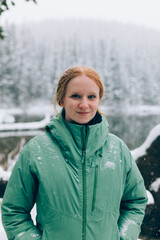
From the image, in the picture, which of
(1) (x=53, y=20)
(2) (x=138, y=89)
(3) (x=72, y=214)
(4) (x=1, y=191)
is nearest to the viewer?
(3) (x=72, y=214)

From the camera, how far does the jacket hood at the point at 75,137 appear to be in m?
1.68

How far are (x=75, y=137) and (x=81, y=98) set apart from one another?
0.27m

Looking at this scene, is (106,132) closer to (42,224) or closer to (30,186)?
(30,186)

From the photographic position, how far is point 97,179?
1.65 metres

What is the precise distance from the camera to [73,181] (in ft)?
5.30

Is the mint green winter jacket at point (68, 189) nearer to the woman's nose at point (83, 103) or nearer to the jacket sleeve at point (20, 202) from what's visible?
the jacket sleeve at point (20, 202)

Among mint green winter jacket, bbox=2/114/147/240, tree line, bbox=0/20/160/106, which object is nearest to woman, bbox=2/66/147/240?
mint green winter jacket, bbox=2/114/147/240

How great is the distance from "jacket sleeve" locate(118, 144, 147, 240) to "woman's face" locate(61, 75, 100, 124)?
442 millimetres

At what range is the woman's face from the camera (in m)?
1.71

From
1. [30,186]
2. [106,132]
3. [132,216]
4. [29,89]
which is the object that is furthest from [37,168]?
[29,89]

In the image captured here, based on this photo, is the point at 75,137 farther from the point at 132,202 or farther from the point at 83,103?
the point at 132,202

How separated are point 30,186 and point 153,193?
13.0 ft

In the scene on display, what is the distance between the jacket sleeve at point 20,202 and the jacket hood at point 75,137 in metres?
0.25

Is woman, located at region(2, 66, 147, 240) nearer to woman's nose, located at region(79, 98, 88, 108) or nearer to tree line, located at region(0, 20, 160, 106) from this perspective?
woman's nose, located at region(79, 98, 88, 108)
